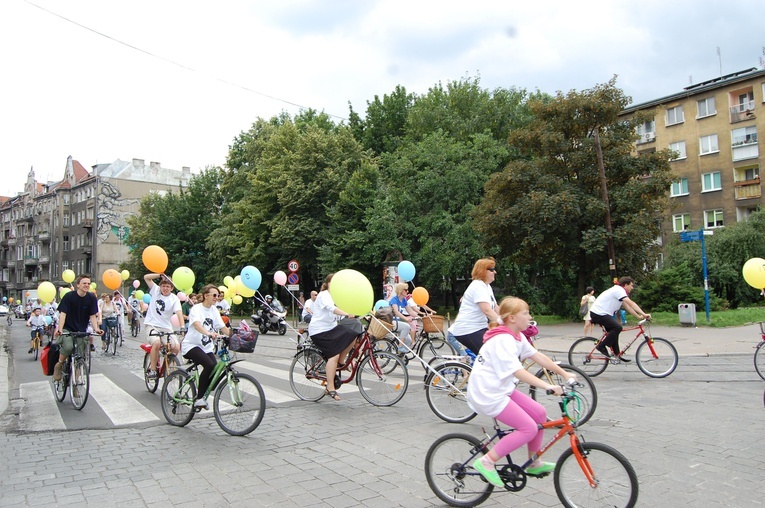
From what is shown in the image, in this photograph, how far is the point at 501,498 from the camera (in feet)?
14.8

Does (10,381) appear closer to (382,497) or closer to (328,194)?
(382,497)

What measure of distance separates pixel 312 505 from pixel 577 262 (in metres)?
23.9

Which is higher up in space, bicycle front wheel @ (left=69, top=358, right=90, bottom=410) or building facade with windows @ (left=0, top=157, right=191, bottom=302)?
building facade with windows @ (left=0, top=157, right=191, bottom=302)

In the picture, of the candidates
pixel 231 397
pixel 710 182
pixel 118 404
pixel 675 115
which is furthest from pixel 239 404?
pixel 675 115

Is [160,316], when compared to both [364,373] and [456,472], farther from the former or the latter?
[456,472]

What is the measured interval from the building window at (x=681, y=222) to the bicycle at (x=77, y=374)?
145 feet

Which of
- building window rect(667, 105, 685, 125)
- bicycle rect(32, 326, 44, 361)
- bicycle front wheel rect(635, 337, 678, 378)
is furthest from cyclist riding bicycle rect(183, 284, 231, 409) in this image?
building window rect(667, 105, 685, 125)

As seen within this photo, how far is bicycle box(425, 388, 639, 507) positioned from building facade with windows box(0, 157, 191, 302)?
67.8 m

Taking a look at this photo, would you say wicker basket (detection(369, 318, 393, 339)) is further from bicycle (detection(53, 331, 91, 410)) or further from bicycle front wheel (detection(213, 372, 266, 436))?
bicycle (detection(53, 331, 91, 410))

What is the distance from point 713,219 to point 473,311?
140 ft

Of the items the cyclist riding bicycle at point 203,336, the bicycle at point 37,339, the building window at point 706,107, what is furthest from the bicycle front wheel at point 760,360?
the building window at point 706,107

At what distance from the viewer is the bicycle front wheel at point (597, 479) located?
12.0 ft

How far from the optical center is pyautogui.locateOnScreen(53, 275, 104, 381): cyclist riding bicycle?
8.52 m

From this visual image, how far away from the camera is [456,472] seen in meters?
4.23
